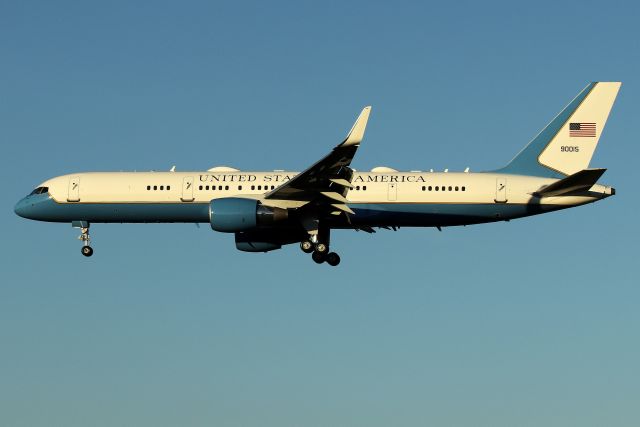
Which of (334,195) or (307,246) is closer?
(334,195)

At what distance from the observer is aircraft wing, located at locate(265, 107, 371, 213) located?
60.3 m

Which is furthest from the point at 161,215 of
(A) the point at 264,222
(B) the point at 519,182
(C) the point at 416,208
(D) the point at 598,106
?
(D) the point at 598,106

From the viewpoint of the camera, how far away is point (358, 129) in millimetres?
60250

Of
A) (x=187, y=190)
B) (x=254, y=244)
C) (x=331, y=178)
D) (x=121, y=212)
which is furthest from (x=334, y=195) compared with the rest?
(x=121, y=212)

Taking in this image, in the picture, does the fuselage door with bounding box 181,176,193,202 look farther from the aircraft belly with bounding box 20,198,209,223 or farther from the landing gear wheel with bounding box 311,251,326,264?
the landing gear wheel with bounding box 311,251,326,264

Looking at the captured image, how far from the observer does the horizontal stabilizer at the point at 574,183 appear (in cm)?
6438

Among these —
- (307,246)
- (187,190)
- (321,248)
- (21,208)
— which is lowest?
(321,248)

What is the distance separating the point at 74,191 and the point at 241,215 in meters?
11.3

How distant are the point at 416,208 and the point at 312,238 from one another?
5.59 meters

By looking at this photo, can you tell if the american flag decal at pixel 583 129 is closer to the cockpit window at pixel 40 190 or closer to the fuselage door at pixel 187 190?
the fuselage door at pixel 187 190

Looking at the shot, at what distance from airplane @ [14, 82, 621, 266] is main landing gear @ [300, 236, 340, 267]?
5 cm

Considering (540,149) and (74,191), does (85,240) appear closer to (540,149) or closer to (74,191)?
(74,191)

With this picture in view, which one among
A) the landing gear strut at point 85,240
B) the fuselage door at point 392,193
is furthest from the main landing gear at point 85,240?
the fuselage door at point 392,193

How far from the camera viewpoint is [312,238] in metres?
67.9
